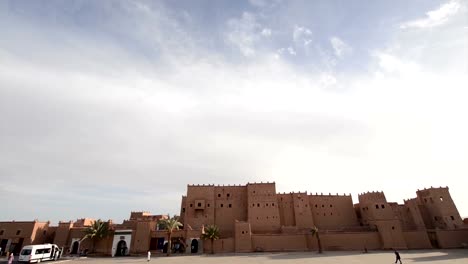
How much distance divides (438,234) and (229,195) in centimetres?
3688

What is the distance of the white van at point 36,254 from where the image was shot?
106ft

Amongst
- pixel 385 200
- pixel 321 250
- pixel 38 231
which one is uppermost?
pixel 385 200

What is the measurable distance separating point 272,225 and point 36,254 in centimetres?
3641

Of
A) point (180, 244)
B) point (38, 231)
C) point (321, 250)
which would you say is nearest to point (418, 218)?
point (321, 250)

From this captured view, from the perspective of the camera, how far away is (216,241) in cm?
4434

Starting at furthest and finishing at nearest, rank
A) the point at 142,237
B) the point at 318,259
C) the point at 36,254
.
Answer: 1. the point at 142,237
2. the point at 36,254
3. the point at 318,259

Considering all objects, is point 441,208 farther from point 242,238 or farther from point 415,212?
point 242,238

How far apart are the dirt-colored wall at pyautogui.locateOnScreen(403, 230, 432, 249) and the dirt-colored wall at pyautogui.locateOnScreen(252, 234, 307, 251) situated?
1688cm

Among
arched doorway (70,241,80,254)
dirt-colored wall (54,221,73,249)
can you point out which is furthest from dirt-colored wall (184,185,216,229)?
dirt-colored wall (54,221,73,249)

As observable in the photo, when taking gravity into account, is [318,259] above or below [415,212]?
below

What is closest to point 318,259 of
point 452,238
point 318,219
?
point 318,219

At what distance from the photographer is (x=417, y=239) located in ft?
151

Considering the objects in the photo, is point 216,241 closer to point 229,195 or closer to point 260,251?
point 260,251

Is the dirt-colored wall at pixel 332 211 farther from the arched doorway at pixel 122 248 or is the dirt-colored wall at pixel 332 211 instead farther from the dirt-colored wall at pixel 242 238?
the arched doorway at pixel 122 248
